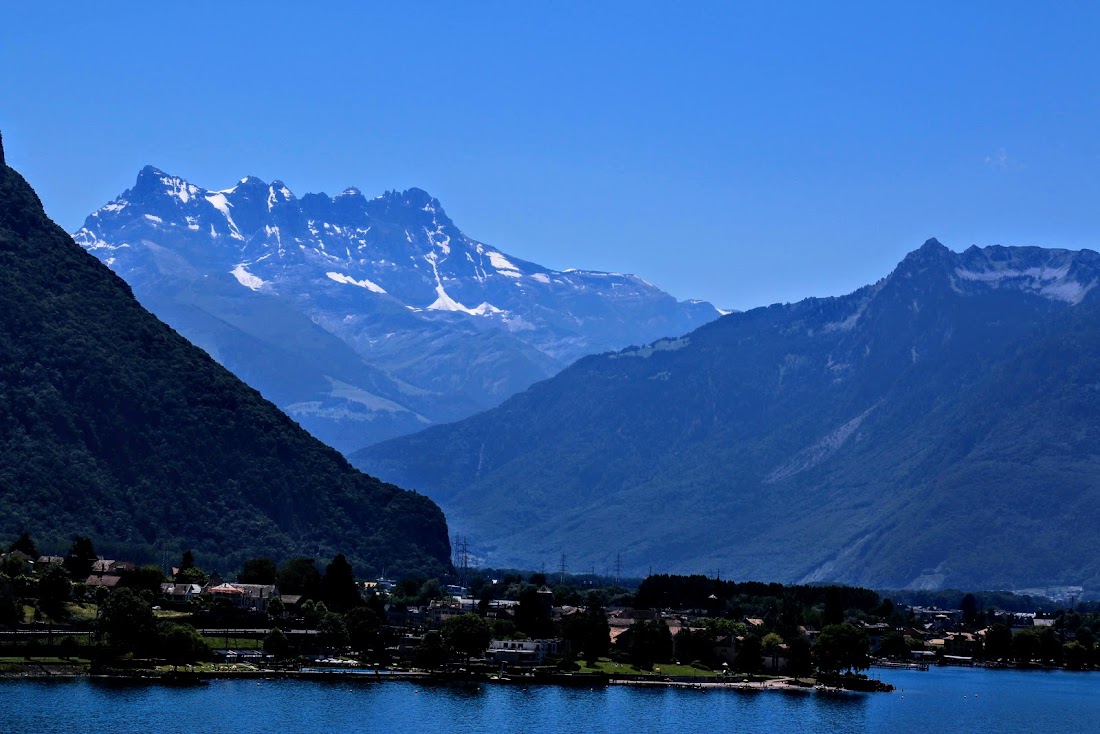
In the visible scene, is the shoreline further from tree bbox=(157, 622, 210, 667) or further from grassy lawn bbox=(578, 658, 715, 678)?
tree bbox=(157, 622, 210, 667)

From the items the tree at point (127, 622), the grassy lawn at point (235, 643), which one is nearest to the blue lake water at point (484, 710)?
the tree at point (127, 622)

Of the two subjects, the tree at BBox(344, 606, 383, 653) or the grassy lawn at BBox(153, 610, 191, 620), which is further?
the tree at BBox(344, 606, 383, 653)

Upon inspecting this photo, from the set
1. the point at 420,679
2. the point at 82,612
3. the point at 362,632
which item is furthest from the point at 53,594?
the point at 420,679

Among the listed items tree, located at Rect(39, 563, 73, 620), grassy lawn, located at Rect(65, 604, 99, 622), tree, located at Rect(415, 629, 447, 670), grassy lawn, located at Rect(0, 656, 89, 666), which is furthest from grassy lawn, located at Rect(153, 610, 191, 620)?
tree, located at Rect(415, 629, 447, 670)

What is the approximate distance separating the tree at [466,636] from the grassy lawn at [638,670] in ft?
32.3

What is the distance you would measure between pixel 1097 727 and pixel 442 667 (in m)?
57.6

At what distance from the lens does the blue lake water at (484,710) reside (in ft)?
442

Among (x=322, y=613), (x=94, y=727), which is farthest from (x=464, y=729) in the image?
(x=322, y=613)

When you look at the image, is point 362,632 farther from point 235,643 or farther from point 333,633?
point 235,643

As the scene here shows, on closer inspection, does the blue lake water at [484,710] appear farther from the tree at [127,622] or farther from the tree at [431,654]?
the tree at [431,654]

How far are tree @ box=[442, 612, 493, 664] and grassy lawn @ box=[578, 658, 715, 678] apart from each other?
32.3 feet

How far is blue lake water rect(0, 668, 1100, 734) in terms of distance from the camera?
442 ft

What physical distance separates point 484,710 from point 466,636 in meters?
31.5

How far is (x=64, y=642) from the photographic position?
160250 millimetres
